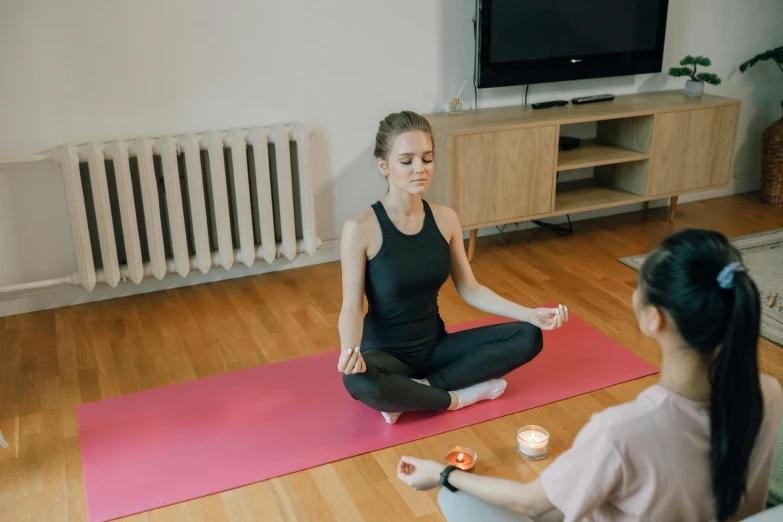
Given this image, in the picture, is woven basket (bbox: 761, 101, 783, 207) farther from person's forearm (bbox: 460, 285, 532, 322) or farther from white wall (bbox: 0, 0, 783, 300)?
person's forearm (bbox: 460, 285, 532, 322)

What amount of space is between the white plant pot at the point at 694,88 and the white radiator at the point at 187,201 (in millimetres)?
1956

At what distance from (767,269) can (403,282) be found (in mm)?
1922

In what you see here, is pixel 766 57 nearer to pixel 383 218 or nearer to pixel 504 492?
pixel 383 218

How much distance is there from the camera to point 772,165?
13.5ft

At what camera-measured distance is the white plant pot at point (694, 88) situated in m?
3.81

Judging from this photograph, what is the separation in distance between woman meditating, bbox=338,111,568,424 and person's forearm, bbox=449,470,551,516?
2.42ft

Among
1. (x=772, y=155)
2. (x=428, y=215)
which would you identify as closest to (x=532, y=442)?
(x=428, y=215)

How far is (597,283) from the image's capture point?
3266mm

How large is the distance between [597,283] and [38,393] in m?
2.18

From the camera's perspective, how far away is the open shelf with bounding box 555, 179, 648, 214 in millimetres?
3650

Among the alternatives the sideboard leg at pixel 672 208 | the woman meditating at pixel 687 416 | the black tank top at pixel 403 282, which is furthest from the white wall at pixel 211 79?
the woman meditating at pixel 687 416

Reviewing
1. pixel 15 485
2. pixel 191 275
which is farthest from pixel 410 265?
pixel 191 275

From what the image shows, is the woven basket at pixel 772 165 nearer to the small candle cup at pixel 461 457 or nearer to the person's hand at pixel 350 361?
the small candle cup at pixel 461 457

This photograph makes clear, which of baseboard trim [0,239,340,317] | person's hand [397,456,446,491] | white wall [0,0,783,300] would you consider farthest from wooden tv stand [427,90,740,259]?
person's hand [397,456,446,491]
